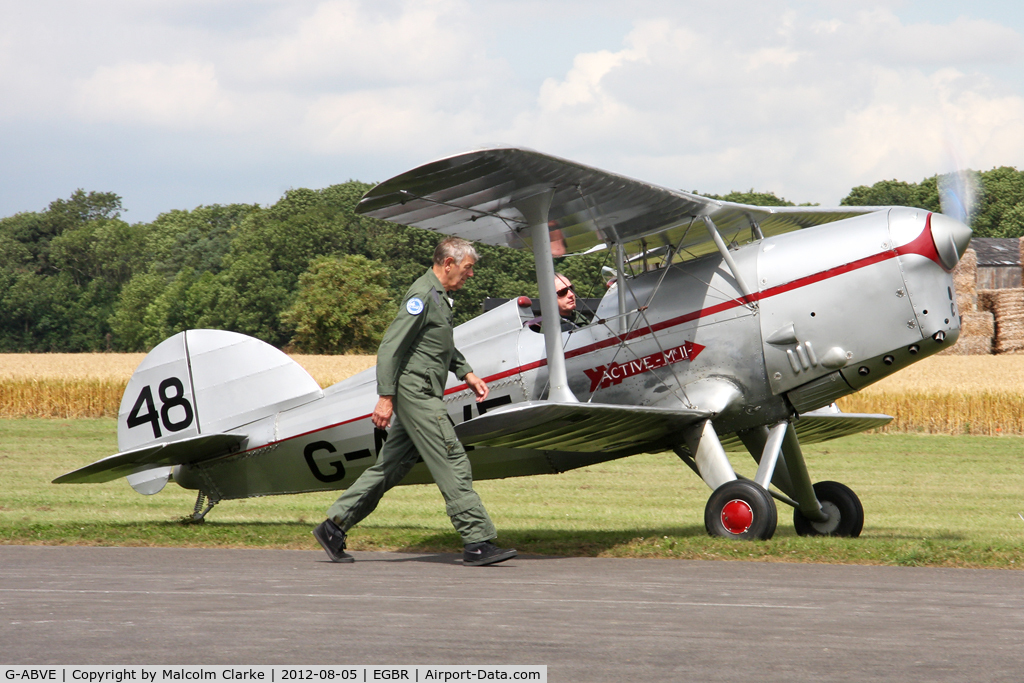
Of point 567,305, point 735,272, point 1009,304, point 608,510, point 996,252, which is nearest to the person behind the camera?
point 735,272

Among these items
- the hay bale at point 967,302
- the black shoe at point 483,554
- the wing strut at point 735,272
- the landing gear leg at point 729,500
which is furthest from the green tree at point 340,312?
the black shoe at point 483,554

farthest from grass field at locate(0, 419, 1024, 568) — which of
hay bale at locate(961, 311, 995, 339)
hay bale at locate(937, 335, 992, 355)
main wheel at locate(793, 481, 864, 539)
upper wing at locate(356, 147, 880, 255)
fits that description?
hay bale at locate(961, 311, 995, 339)

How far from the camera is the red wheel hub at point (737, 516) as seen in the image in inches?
301

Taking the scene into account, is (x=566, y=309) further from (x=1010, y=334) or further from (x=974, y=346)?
(x=1010, y=334)

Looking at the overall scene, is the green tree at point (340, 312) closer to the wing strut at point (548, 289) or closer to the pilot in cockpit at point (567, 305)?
the pilot in cockpit at point (567, 305)

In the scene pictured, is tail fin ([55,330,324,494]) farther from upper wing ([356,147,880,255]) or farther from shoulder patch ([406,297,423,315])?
shoulder patch ([406,297,423,315])

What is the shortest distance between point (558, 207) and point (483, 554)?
9.26 ft

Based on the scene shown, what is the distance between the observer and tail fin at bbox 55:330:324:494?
9.71 metres

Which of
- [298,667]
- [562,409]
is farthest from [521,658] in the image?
[562,409]

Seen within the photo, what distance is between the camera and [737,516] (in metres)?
7.72

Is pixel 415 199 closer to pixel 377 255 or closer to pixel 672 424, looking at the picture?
pixel 672 424

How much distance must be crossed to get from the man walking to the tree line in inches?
1899

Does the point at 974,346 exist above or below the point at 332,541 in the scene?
below

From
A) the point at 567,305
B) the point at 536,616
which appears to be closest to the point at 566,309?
the point at 567,305
